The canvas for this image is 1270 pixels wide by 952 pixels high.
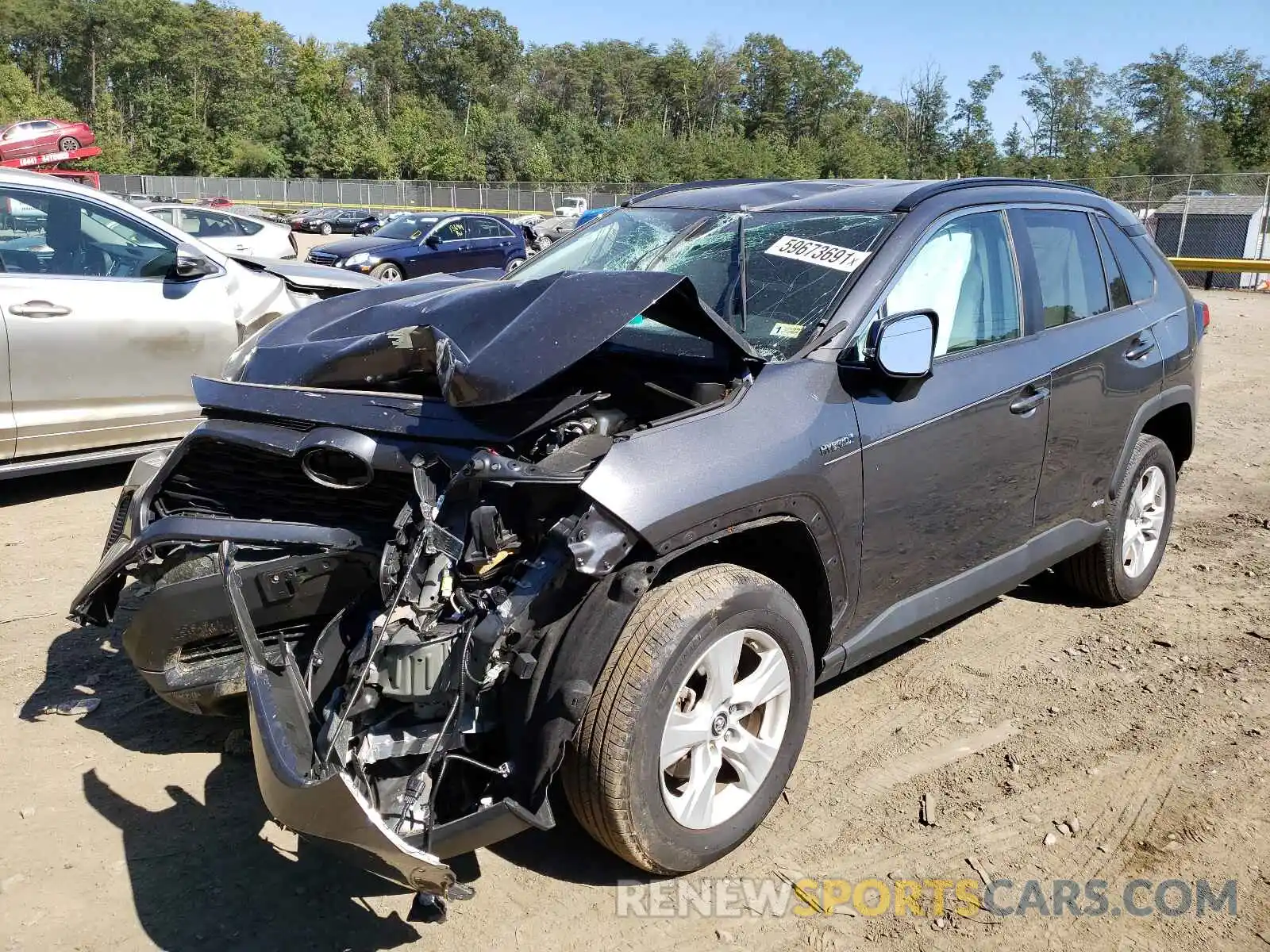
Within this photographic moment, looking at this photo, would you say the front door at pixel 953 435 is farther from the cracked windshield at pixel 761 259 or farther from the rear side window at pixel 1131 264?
the rear side window at pixel 1131 264

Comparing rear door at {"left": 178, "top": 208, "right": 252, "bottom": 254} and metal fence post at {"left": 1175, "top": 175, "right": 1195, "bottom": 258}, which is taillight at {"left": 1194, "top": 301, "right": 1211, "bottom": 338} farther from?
metal fence post at {"left": 1175, "top": 175, "right": 1195, "bottom": 258}

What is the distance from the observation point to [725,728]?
2.90 meters

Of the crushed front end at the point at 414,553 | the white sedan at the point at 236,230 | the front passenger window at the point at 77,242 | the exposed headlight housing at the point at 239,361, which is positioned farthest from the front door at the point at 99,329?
the white sedan at the point at 236,230

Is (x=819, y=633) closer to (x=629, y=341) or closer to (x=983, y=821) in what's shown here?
(x=983, y=821)

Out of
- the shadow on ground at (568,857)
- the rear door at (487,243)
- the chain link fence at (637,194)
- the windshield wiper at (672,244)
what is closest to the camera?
the shadow on ground at (568,857)


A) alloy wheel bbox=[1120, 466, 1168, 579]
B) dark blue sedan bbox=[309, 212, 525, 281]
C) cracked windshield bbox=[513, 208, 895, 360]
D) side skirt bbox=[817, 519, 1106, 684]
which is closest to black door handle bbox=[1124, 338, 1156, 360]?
alloy wheel bbox=[1120, 466, 1168, 579]

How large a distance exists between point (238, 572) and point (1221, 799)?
3.18m

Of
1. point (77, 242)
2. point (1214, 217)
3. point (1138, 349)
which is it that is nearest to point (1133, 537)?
point (1138, 349)

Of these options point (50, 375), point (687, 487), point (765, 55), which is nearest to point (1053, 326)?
point (687, 487)

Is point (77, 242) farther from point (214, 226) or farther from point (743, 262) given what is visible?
point (214, 226)

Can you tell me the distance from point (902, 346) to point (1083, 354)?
135 cm

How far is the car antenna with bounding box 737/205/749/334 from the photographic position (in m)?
3.46

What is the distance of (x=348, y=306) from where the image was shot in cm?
411

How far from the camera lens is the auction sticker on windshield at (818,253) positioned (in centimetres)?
348
